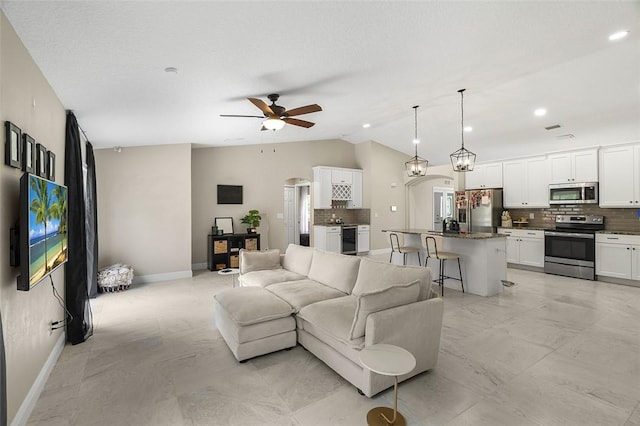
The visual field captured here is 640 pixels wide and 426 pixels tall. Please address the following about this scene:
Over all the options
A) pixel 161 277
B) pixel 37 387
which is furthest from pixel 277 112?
pixel 161 277

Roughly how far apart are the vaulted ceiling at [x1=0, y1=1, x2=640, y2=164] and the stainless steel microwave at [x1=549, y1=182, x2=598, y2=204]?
856mm

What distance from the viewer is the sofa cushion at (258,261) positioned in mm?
4477

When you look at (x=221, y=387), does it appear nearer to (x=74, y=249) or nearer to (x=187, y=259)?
(x=74, y=249)

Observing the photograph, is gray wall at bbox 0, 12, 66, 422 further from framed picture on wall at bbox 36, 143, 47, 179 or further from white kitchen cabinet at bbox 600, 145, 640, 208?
white kitchen cabinet at bbox 600, 145, 640, 208

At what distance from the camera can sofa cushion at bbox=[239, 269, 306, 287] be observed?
3914mm

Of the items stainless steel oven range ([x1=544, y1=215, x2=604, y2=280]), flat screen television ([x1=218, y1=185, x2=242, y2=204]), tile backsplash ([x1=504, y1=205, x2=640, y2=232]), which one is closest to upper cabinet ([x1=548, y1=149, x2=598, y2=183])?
tile backsplash ([x1=504, y1=205, x2=640, y2=232])

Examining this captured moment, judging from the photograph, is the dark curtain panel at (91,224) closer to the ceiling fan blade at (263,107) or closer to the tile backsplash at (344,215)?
the ceiling fan blade at (263,107)

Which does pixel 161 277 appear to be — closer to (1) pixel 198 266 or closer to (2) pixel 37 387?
(1) pixel 198 266

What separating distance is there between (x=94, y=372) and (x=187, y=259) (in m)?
3.53

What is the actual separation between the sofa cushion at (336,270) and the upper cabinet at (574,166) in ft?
17.8

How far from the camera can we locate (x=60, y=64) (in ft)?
7.70

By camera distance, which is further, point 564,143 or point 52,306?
point 564,143

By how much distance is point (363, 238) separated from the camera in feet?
28.2

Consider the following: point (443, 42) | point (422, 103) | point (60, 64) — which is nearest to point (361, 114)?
point (422, 103)
